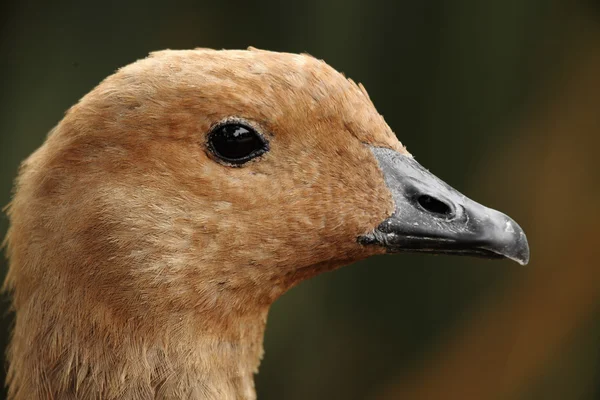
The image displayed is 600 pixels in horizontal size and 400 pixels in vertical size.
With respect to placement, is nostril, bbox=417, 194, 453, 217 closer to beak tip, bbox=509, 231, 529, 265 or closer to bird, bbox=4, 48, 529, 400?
bird, bbox=4, 48, 529, 400

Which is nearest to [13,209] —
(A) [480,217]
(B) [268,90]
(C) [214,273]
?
(C) [214,273]

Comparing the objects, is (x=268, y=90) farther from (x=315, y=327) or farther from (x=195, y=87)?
(x=315, y=327)

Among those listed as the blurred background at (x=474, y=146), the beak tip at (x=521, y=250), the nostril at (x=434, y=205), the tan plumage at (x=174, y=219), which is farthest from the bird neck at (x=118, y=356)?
the blurred background at (x=474, y=146)

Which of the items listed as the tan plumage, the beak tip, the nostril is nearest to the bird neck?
the tan plumage

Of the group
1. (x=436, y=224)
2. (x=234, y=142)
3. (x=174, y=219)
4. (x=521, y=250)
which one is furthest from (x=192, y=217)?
(x=521, y=250)

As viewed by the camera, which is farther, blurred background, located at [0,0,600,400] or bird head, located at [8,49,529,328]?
blurred background, located at [0,0,600,400]

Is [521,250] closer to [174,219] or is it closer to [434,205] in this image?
[434,205]
